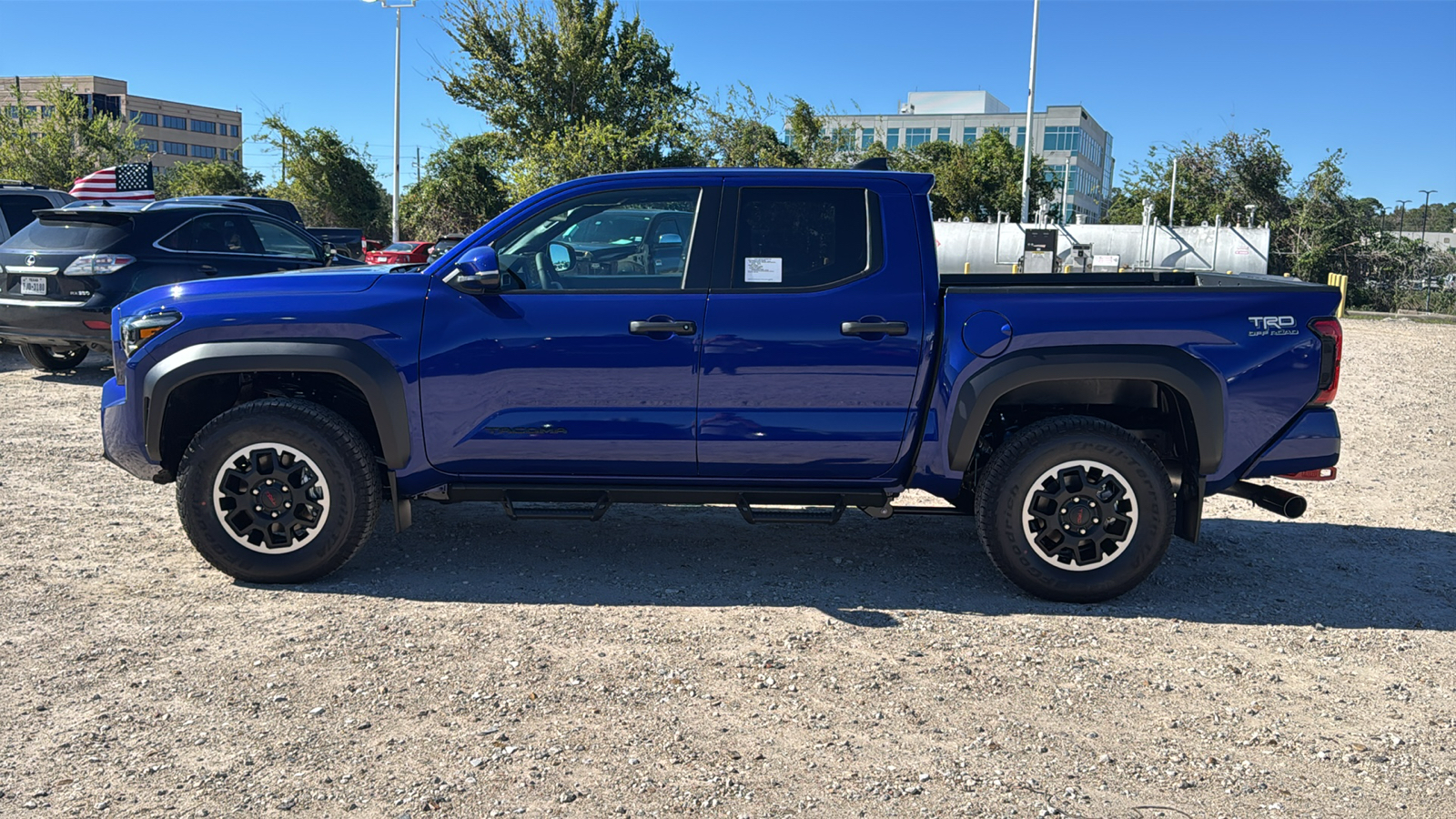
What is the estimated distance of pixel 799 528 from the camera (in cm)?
617

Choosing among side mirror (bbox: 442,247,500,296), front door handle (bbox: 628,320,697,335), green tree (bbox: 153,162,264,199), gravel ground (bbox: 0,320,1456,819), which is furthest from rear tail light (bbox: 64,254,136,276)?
green tree (bbox: 153,162,264,199)

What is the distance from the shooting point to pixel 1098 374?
15.3 ft

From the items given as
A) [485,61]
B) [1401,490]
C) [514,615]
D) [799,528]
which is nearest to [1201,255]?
[485,61]

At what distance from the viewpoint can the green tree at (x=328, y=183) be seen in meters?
38.3

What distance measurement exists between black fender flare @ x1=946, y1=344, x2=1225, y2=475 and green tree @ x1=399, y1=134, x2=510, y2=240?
3398 centimetres

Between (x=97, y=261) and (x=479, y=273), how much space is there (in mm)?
7404

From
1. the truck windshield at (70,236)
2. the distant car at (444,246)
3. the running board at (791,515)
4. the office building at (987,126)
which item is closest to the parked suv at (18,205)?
the truck windshield at (70,236)

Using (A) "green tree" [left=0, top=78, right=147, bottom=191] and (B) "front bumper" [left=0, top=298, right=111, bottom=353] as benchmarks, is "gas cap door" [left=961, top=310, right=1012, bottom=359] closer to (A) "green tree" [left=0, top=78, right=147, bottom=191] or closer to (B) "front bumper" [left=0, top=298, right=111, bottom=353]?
(B) "front bumper" [left=0, top=298, right=111, bottom=353]

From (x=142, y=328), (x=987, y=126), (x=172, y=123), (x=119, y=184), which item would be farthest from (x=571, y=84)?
(x=172, y=123)

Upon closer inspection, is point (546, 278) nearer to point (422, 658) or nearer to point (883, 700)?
point (422, 658)

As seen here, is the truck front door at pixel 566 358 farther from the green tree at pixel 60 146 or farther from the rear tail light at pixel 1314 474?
the green tree at pixel 60 146

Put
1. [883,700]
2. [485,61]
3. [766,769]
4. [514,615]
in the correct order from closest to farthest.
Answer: [766,769] → [883,700] → [514,615] → [485,61]

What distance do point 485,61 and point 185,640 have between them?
30.5 meters

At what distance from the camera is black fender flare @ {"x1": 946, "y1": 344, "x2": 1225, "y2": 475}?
465cm
